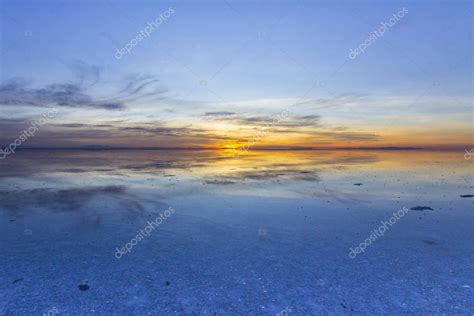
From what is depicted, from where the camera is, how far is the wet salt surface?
221 inches

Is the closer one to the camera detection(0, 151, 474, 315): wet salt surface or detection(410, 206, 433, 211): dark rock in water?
detection(0, 151, 474, 315): wet salt surface

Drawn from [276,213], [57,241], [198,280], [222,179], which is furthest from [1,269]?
[222,179]

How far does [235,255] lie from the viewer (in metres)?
7.49

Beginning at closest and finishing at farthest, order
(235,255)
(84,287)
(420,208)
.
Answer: (84,287) < (235,255) < (420,208)

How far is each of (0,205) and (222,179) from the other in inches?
431

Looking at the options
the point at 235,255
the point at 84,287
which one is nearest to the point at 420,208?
the point at 235,255

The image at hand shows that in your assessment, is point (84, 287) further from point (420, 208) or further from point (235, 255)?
point (420, 208)

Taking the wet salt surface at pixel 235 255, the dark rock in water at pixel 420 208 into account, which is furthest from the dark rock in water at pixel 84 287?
the dark rock in water at pixel 420 208

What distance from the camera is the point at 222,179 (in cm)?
1956

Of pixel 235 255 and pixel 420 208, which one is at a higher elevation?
pixel 420 208

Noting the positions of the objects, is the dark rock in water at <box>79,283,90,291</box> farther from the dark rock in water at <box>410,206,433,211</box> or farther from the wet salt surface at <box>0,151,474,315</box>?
the dark rock in water at <box>410,206,433,211</box>

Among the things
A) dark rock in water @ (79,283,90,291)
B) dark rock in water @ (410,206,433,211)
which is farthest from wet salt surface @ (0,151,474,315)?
dark rock in water @ (410,206,433,211)

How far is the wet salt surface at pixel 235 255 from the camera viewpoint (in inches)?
221

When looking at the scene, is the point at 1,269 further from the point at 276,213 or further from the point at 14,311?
the point at 276,213
